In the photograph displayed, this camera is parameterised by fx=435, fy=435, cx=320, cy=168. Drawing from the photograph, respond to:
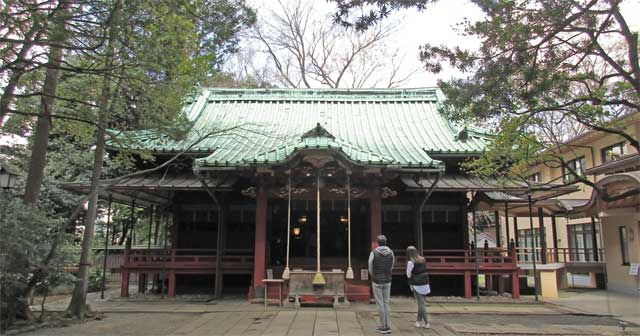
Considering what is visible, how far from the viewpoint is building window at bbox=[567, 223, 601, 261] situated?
23.6m

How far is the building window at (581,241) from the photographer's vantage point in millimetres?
23594

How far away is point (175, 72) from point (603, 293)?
1849cm

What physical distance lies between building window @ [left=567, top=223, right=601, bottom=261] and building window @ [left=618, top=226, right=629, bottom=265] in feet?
16.0

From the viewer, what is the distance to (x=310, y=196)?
Result: 13.8m

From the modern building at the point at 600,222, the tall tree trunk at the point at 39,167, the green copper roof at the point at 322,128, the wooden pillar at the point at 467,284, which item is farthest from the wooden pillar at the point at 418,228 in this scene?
the tall tree trunk at the point at 39,167

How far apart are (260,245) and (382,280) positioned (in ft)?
17.1

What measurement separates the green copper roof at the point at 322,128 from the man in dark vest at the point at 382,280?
378cm

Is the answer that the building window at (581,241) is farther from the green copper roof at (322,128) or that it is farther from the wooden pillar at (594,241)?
the green copper roof at (322,128)

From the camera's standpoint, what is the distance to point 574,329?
9641 millimetres

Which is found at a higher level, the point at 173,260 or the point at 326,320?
the point at 173,260

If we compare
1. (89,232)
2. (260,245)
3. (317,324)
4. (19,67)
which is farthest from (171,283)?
(19,67)

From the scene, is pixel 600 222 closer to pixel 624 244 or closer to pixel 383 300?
pixel 624 244

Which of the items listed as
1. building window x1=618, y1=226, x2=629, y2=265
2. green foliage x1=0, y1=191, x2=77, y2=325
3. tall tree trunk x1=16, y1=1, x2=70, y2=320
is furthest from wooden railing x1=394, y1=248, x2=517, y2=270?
tall tree trunk x1=16, y1=1, x2=70, y2=320

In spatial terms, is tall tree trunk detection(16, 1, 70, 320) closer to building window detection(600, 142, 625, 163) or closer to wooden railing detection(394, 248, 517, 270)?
wooden railing detection(394, 248, 517, 270)
